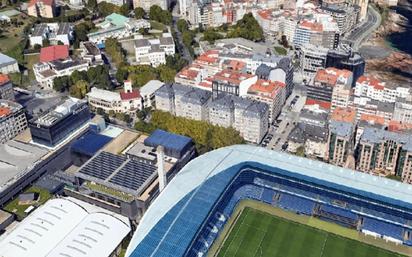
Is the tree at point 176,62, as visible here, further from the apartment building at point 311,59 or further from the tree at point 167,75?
the apartment building at point 311,59

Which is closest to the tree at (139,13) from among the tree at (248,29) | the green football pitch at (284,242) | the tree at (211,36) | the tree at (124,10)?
the tree at (124,10)

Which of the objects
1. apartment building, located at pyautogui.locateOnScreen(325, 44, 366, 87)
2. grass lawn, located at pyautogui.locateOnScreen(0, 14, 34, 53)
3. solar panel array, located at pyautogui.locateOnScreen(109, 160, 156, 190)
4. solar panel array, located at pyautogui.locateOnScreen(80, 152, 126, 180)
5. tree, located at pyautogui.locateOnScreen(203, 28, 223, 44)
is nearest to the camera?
solar panel array, located at pyautogui.locateOnScreen(109, 160, 156, 190)

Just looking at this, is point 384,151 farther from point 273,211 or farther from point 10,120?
point 10,120

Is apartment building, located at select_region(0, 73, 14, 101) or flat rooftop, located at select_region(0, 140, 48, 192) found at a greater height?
apartment building, located at select_region(0, 73, 14, 101)

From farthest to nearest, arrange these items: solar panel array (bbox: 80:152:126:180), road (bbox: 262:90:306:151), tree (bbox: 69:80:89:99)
A: 1. tree (bbox: 69:80:89:99)
2. road (bbox: 262:90:306:151)
3. solar panel array (bbox: 80:152:126:180)

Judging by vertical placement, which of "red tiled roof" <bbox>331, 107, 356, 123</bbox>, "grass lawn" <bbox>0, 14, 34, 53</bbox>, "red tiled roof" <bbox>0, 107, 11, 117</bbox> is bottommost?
"red tiled roof" <bbox>331, 107, 356, 123</bbox>

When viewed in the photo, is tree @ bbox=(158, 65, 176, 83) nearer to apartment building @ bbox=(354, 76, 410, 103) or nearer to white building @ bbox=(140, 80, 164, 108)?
white building @ bbox=(140, 80, 164, 108)

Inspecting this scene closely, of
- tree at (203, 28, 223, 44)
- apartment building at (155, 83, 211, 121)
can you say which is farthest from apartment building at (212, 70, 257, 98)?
tree at (203, 28, 223, 44)

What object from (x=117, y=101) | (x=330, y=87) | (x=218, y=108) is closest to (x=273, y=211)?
(x=218, y=108)
